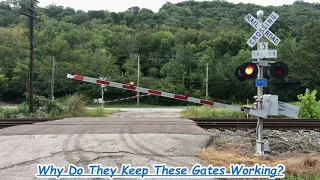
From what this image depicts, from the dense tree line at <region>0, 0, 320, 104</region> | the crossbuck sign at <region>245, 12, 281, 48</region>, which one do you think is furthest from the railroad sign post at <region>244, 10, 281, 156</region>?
the dense tree line at <region>0, 0, 320, 104</region>

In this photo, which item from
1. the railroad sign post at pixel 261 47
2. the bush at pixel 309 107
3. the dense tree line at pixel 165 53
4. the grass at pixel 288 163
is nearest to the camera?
the grass at pixel 288 163

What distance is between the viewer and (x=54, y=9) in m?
111

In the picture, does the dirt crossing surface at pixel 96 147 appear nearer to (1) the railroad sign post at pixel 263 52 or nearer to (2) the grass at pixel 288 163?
(2) the grass at pixel 288 163

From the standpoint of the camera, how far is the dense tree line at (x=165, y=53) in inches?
2237

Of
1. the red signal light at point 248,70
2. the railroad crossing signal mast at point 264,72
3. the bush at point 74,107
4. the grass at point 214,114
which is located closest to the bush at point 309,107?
the grass at point 214,114

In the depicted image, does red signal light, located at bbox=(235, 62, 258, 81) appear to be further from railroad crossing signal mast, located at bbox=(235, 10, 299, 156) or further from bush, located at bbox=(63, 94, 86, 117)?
bush, located at bbox=(63, 94, 86, 117)

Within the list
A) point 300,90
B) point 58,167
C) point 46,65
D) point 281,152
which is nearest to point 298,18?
point 300,90

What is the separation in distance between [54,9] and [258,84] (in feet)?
373

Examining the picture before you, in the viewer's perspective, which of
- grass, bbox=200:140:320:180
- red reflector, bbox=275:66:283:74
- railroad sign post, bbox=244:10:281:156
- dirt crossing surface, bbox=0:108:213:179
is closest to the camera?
grass, bbox=200:140:320:180

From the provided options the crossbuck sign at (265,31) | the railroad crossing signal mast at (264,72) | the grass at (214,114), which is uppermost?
the crossbuck sign at (265,31)

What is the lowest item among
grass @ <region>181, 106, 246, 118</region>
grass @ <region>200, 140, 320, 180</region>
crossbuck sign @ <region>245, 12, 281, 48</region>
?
grass @ <region>181, 106, 246, 118</region>

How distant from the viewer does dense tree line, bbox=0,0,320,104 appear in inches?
2237

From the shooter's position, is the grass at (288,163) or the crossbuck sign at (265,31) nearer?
the grass at (288,163)

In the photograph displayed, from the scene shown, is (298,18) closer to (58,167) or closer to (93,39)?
(93,39)
